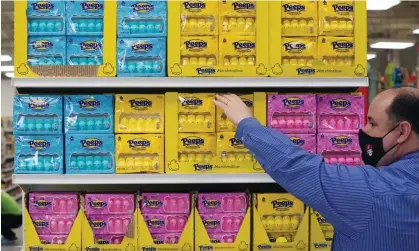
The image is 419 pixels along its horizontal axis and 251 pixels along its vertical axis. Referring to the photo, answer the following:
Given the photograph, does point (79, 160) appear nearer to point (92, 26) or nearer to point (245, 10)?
point (92, 26)

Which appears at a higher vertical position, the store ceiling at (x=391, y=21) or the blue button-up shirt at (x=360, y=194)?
the store ceiling at (x=391, y=21)

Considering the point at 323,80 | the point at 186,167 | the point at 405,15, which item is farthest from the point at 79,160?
the point at 405,15

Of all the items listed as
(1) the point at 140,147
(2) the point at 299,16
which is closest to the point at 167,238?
(1) the point at 140,147

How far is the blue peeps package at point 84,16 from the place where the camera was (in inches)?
97.4

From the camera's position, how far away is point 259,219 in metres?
2.50

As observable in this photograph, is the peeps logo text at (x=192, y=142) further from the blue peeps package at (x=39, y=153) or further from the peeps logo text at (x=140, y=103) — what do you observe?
the blue peeps package at (x=39, y=153)

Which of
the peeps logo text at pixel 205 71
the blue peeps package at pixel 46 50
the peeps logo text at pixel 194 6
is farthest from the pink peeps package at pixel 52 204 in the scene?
the peeps logo text at pixel 194 6

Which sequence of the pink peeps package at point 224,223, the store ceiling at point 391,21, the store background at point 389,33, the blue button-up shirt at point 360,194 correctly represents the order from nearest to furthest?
the blue button-up shirt at point 360,194, the pink peeps package at point 224,223, the store ceiling at point 391,21, the store background at point 389,33

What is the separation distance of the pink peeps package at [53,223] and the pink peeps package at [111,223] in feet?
0.33

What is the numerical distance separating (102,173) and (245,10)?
3.36ft

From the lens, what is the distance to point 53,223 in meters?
2.50

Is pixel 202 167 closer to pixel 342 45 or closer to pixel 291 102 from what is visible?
pixel 291 102

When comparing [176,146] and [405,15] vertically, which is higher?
[405,15]

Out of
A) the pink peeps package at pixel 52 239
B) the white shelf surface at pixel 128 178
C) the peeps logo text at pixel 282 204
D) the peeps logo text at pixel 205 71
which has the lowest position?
the pink peeps package at pixel 52 239
